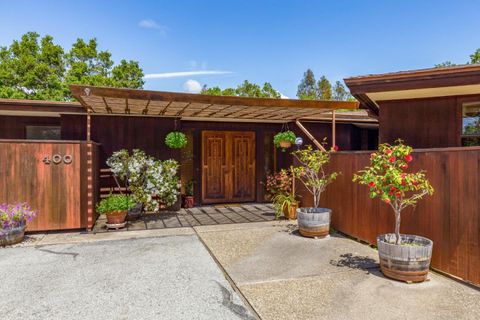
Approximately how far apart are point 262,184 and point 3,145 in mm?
6067

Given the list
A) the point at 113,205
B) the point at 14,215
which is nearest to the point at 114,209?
the point at 113,205

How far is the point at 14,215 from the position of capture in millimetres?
5082

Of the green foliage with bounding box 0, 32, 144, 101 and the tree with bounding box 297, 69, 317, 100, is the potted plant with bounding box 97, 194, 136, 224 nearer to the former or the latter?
the green foliage with bounding box 0, 32, 144, 101

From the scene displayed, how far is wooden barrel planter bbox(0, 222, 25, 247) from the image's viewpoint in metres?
4.94

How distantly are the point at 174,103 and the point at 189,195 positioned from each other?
3.31 meters

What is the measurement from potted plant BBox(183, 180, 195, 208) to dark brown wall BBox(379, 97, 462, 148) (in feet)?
15.9

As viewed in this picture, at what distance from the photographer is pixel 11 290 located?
338 centimetres

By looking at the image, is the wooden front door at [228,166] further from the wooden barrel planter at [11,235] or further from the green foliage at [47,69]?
the green foliage at [47,69]

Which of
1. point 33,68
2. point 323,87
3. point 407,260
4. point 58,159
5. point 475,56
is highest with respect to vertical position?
point 323,87

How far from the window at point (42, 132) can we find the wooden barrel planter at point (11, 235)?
3.18 m

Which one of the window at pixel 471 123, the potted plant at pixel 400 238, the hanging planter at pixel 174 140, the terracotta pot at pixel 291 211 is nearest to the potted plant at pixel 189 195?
the hanging planter at pixel 174 140

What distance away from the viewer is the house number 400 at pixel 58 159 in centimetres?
561

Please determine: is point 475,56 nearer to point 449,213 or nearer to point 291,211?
point 291,211

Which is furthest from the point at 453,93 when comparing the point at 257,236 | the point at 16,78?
the point at 16,78
